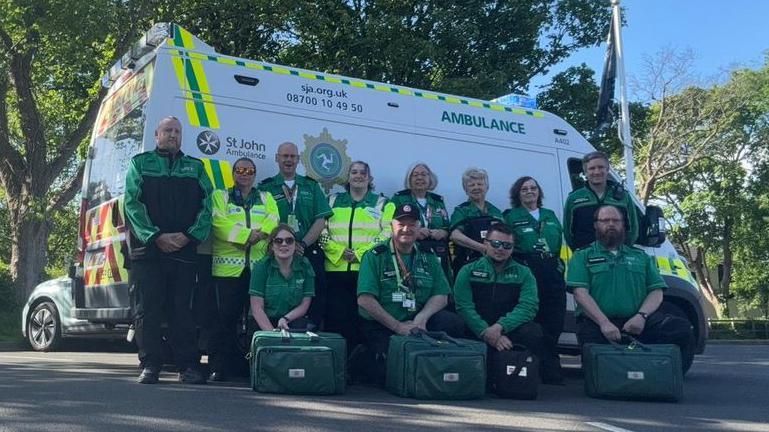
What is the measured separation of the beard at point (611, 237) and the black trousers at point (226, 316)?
9.41 ft

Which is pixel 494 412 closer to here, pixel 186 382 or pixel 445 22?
pixel 186 382

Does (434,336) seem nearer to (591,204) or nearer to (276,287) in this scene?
(276,287)

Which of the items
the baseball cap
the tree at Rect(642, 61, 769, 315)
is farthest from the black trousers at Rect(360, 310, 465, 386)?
the tree at Rect(642, 61, 769, 315)

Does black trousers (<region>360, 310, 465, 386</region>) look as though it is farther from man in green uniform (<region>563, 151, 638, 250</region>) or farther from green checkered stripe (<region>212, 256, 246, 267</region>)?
man in green uniform (<region>563, 151, 638, 250</region>)

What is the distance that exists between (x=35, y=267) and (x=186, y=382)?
38.3 feet

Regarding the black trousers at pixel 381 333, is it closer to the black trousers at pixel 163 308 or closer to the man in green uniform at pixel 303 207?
the man in green uniform at pixel 303 207

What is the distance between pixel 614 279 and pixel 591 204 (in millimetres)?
890

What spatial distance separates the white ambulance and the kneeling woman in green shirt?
0.81 m

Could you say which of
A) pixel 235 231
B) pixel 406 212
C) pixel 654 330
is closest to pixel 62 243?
pixel 235 231

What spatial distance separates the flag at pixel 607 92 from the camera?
17000mm

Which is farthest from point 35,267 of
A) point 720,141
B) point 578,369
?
point 720,141

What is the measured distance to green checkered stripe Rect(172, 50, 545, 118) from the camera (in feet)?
21.7

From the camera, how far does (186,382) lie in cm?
597

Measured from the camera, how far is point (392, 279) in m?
6.27
